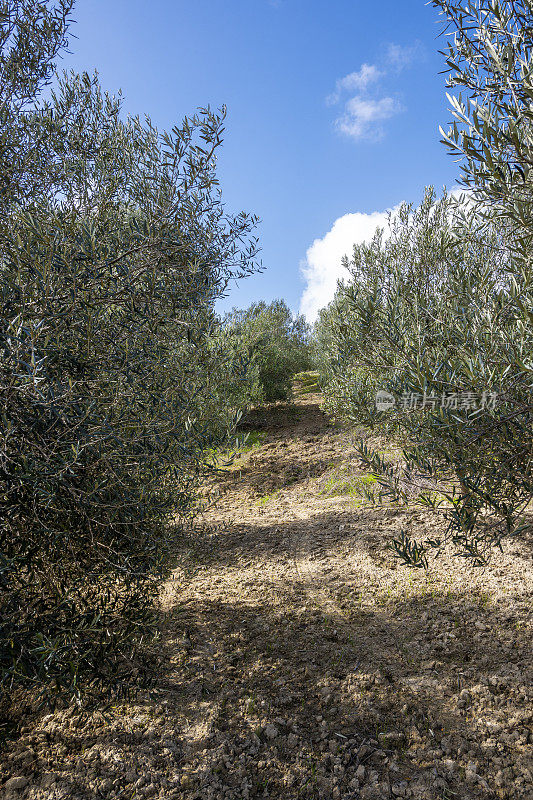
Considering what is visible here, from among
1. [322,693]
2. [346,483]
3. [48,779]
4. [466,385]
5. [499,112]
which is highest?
[499,112]

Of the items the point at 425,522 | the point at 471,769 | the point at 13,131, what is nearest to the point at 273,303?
the point at 425,522

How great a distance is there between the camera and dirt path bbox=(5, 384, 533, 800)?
3688mm

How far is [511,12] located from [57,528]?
540cm

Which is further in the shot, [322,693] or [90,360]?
[322,693]

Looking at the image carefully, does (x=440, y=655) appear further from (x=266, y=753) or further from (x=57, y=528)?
(x=57, y=528)

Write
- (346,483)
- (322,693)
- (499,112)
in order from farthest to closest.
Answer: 1. (346,483)
2. (322,693)
3. (499,112)

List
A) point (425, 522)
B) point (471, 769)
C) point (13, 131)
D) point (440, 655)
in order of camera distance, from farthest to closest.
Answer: point (425, 522), point (440, 655), point (13, 131), point (471, 769)

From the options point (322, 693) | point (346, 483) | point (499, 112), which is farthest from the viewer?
point (346, 483)

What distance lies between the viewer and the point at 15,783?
3541mm

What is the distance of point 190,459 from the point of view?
417 centimetres

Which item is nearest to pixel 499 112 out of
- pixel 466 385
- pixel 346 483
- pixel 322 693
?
pixel 466 385

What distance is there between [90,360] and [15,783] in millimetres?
3715

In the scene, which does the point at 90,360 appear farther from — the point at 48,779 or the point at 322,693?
the point at 322,693

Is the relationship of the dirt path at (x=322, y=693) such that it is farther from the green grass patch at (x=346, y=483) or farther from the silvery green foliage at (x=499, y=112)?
the silvery green foliage at (x=499, y=112)
